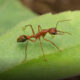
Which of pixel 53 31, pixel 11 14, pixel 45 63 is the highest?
pixel 11 14

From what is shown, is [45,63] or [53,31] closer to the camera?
[45,63]

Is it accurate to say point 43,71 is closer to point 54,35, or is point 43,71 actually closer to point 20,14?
point 54,35

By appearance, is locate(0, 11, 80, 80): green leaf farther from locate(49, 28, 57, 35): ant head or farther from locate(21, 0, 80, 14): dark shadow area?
locate(21, 0, 80, 14): dark shadow area

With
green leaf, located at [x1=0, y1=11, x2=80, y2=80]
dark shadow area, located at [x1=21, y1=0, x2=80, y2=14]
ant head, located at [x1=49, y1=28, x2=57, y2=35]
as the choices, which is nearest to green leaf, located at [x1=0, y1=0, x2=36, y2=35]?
dark shadow area, located at [x1=21, y1=0, x2=80, y2=14]

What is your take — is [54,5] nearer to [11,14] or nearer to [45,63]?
[11,14]

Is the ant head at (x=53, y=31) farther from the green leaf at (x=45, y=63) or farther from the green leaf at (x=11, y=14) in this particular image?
the green leaf at (x=11, y=14)

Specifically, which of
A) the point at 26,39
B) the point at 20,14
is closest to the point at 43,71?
the point at 26,39

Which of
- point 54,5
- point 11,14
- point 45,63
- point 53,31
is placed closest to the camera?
point 45,63

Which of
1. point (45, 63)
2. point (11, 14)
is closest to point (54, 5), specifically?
point (11, 14)
